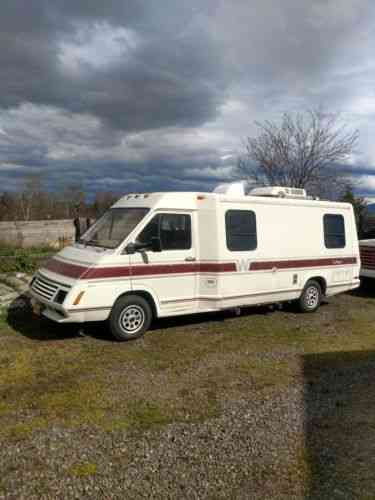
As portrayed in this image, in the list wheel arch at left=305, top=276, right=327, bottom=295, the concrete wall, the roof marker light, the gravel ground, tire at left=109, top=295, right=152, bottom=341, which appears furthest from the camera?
the concrete wall

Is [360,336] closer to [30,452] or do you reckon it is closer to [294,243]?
[294,243]

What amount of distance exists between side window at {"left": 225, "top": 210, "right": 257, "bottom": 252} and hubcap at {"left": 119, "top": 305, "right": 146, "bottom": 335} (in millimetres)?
2012

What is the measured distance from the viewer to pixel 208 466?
331cm

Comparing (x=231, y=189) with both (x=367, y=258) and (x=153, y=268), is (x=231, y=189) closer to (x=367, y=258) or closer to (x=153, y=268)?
(x=153, y=268)

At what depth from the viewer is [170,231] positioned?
677 cm

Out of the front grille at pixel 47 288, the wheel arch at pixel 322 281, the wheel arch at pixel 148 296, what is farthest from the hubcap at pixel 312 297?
the front grille at pixel 47 288

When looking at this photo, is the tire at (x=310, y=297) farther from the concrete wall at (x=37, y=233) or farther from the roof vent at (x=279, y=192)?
the concrete wall at (x=37, y=233)

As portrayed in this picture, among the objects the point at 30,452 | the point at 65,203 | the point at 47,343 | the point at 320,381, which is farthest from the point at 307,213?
the point at 65,203

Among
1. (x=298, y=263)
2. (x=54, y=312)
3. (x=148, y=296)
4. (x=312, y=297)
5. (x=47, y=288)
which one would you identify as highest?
(x=298, y=263)

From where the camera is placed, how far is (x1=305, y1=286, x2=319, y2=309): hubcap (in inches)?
337

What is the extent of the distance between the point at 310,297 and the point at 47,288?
5.49 m

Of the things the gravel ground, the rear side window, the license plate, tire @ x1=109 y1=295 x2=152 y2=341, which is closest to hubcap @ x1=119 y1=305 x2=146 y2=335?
tire @ x1=109 y1=295 x2=152 y2=341

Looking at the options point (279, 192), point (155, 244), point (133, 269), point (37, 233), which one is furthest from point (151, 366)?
point (37, 233)

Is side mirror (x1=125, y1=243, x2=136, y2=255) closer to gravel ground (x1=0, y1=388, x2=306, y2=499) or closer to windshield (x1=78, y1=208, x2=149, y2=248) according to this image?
windshield (x1=78, y1=208, x2=149, y2=248)
